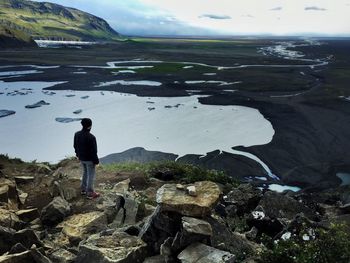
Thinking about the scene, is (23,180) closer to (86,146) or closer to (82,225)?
(86,146)

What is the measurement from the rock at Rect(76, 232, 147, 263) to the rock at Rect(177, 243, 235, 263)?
3.32 ft

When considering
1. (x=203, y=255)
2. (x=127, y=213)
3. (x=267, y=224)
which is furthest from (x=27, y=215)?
(x=267, y=224)

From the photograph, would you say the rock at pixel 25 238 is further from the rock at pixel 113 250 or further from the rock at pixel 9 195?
the rock at pixel 9 195

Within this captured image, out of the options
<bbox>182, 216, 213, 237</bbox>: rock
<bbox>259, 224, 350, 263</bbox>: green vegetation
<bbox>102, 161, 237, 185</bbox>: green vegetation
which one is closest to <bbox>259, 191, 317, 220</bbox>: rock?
<bbox>102, 161, 237, 185</bbox>: green vegetation

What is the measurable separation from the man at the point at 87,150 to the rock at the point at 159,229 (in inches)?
224

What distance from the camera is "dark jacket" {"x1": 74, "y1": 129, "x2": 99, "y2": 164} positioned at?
1528 centimetres

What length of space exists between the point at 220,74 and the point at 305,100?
33.1 meters

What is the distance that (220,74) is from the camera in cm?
9512

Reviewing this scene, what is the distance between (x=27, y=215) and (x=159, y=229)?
16.2 feet

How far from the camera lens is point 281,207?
61.5ft

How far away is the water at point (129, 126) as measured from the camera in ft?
128

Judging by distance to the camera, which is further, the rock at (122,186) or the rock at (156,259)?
the rock at (122,186)

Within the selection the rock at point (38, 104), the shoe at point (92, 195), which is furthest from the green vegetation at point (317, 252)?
the rock at point (38, 104)

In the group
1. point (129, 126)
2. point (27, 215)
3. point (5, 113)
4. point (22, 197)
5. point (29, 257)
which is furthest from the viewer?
point (5, 113)
